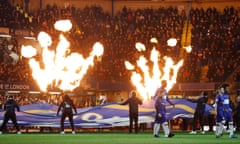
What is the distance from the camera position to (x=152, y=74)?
164 feet

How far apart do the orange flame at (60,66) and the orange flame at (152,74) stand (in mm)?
3790

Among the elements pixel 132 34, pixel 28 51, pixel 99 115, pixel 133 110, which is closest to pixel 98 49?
pixel 132 34

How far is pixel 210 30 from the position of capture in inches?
2098

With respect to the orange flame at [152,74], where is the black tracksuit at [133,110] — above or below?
below

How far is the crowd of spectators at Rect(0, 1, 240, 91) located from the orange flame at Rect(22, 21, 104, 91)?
29.6 inches

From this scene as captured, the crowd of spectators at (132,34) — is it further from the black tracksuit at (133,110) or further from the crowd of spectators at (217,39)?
the black tracksuit at (133,110)

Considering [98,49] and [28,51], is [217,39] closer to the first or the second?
[98,49]

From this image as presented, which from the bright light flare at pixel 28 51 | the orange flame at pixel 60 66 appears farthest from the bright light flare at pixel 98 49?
the bright light flare at pixel 28 51

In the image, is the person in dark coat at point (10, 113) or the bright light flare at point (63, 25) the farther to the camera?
the bright light flare at point (63, 25)

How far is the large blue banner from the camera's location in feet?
117

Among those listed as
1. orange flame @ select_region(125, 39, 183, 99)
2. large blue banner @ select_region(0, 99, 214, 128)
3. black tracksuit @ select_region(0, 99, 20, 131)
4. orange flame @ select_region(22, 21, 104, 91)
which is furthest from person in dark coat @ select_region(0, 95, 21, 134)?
orange flame @ select_region(125, 39, 183, 99)

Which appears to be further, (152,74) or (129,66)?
(129,66)

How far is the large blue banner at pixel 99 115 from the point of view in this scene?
1407 inches

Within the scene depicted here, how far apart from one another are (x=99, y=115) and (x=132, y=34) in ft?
60.3
